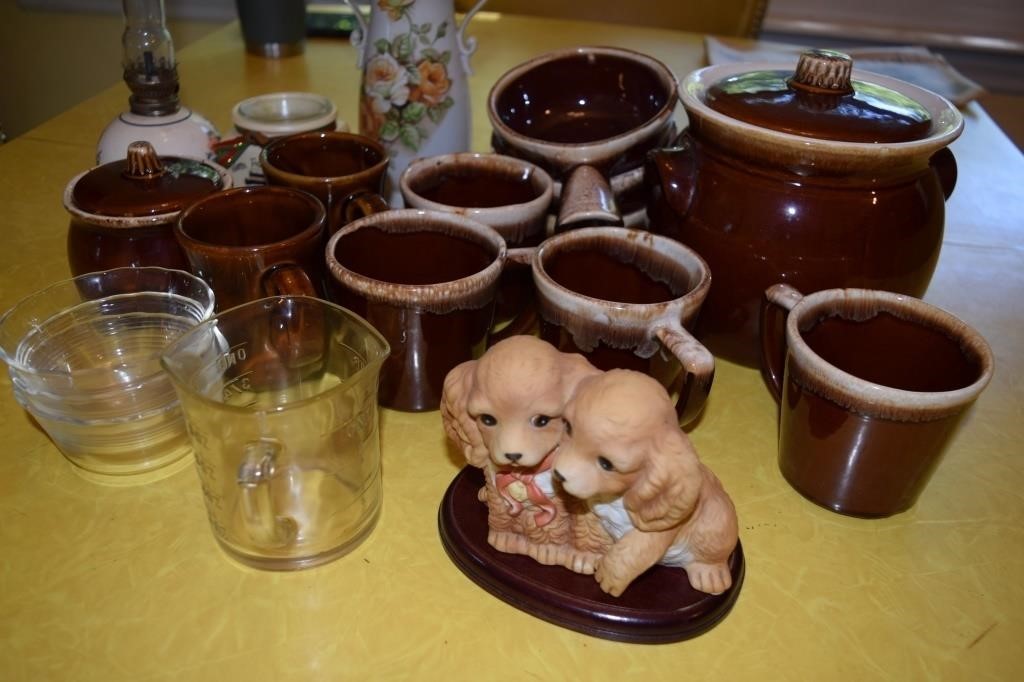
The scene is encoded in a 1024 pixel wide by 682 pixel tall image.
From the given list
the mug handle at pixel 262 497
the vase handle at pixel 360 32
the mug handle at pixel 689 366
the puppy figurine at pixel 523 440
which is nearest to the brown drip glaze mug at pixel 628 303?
the mug handle at pixel 689 366

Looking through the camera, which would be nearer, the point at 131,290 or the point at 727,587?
the point at 727,587

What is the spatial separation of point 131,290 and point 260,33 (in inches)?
33.5

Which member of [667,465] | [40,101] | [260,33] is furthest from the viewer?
[40,101]

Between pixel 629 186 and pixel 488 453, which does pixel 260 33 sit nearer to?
pixel 629 186

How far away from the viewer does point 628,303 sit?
592 mm

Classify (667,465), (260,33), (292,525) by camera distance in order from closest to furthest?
(667,465), (292,525), (260,33)

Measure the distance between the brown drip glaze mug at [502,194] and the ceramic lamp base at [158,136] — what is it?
0.23 meters

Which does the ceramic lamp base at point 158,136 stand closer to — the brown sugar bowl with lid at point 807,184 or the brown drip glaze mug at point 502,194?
the brown drip glaze mug at point 502,194

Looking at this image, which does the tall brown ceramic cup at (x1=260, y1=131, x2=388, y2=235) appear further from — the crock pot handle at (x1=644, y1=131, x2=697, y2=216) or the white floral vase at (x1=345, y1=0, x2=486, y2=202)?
the crock pot handle at (x1=644, y1=131, x2=697, y2=216)

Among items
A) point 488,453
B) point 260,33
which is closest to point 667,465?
point 488,453

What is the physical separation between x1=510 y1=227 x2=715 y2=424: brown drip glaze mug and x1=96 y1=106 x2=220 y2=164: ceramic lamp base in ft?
1.21

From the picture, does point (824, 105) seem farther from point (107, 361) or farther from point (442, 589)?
point (107, 361)

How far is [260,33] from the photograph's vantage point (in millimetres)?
1338

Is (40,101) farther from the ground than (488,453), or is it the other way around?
(488,453)
